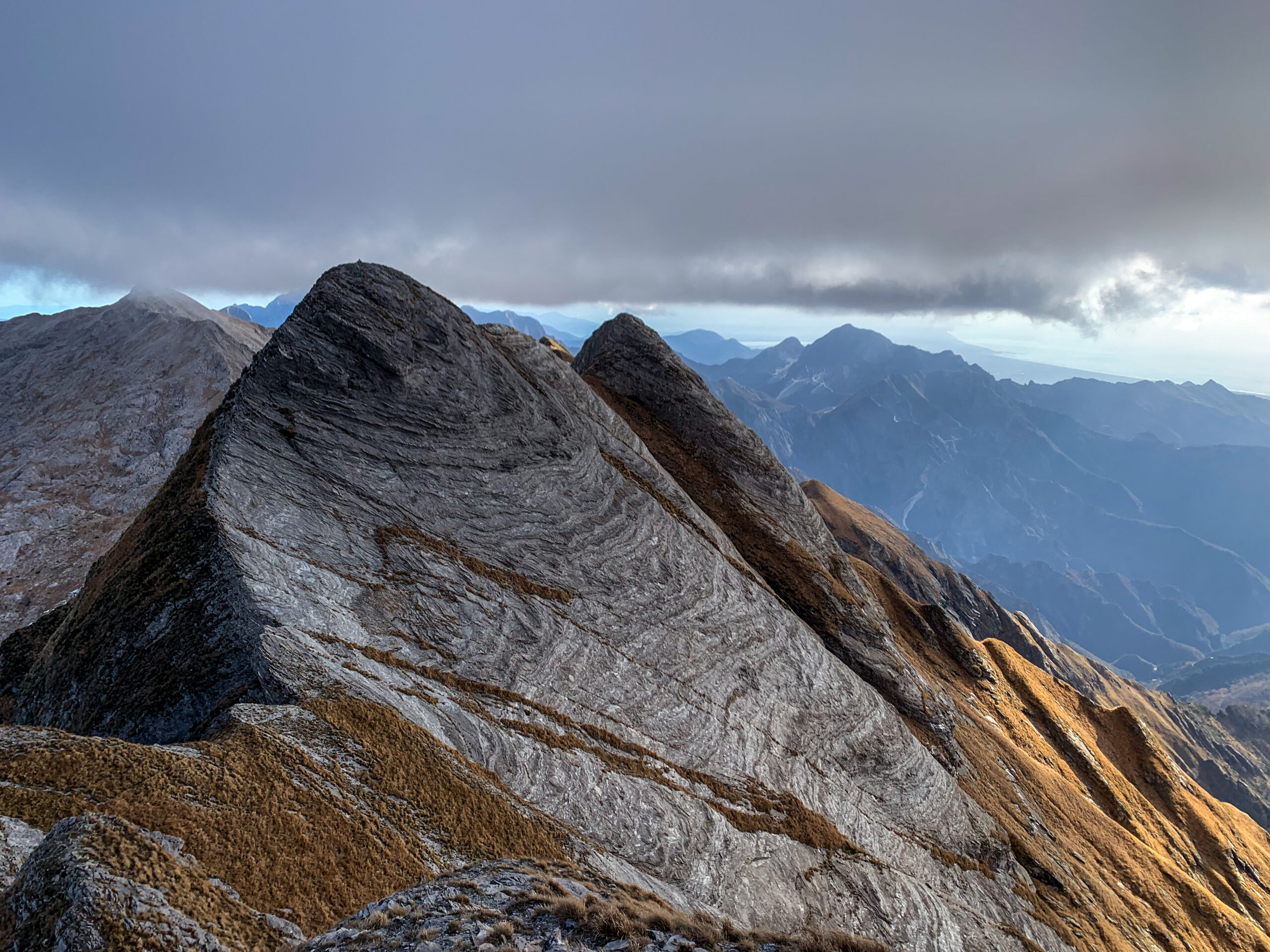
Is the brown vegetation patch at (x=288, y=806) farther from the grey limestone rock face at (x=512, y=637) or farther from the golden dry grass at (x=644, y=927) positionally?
the golden dry grass at (x=644, y=927)

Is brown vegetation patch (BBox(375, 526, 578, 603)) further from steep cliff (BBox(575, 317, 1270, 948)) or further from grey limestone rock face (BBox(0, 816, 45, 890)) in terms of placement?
steep cliff (BBox(575, 317, 1270, 948))

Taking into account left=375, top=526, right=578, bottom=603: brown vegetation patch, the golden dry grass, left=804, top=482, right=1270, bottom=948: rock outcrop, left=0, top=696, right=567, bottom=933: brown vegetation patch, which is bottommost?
left=804, top=482, right=1270, bottom=948: rock outcrop

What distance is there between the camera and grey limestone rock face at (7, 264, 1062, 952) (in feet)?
67.6

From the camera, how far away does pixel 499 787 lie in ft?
61.7

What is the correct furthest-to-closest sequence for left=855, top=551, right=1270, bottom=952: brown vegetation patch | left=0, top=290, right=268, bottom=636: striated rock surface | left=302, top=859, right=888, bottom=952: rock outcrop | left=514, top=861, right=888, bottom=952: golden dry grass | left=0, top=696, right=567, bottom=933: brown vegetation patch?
1. left=0, top=290, right=268, bottom=636: striated rock surface
2. left=855, top=551, right=1270, bottom=952: brown vegetation patch
3. left=0, top=696, right=567, bottom=933: brown vegetation patch
4. left=514, top=861, right=888, bottom=952: golden dry grass
5. left=302, top=859, right=888, bottom=952: rock outcrop

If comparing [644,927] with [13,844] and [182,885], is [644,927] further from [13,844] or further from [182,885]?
[13,844]

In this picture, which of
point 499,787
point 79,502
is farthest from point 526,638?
point 79,502

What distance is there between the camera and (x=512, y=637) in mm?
25328

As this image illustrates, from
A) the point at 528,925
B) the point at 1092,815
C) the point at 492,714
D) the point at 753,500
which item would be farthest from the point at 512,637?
the point at 1092,815

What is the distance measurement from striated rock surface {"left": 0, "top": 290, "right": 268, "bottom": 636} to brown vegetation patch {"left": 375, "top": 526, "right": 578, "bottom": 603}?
124 m

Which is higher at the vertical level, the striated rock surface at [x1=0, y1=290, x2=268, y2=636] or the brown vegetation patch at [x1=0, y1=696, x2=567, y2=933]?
the striated rock surface at [x1=0, y1=290, x2=268, y2=636]

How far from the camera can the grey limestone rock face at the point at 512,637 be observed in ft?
67.6

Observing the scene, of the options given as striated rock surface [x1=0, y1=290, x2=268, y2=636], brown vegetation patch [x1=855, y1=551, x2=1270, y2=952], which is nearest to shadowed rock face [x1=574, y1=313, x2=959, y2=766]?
brown vegetation patch [x1=855, y1=551, x2=1270, y2=952]

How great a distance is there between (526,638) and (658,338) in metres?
40.1
